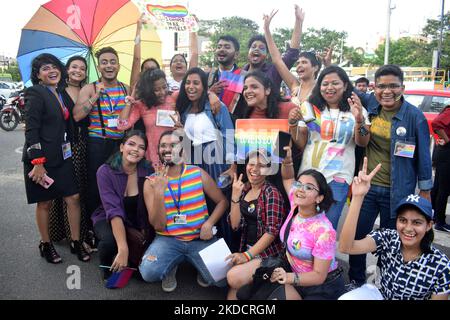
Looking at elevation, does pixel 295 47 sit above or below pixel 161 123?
above

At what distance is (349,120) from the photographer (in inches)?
112

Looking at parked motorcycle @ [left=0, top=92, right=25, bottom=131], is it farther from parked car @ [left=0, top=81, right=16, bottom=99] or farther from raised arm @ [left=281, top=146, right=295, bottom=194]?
raised arm @ [left=281, top=146, right=295, bottom=194]

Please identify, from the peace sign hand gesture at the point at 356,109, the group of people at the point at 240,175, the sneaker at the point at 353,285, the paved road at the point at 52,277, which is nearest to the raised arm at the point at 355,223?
the group of people at the point at 240,175

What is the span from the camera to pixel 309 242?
2.43 m

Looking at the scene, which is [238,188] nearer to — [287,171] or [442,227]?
[287,171]

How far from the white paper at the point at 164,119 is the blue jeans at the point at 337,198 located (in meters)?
1.51

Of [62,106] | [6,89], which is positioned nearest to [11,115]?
[6,89]

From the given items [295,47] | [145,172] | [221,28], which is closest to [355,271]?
[145,172]

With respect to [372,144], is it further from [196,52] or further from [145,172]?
[196,52]

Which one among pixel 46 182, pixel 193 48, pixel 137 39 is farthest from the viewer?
pixel 193 48

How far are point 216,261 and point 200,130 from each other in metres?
1.15

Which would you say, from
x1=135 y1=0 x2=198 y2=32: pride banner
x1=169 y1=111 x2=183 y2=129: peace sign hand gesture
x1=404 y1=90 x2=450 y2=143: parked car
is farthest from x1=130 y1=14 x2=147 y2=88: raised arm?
x1=404 y1=90 x2=450 y2=143: parked car

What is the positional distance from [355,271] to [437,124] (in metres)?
2.34

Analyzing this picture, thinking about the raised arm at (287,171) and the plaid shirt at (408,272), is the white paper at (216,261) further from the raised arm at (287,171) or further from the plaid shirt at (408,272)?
the plaid shirt at (408,272)
